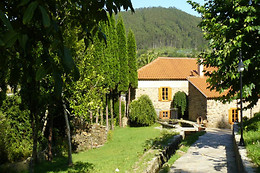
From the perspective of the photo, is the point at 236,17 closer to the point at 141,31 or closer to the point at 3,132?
the point at 3,132

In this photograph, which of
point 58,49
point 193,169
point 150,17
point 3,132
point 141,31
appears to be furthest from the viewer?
point 150,17

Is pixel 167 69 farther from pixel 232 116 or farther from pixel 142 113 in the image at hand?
pixel 232 116

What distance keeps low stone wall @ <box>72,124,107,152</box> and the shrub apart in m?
6.58

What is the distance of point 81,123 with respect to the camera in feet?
44.3

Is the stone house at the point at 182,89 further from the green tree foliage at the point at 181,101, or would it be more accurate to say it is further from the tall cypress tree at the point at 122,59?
the tall cypress tree at the point at 122,59

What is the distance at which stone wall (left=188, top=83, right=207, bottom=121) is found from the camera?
20.4 meters

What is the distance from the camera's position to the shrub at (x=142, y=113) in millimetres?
20484

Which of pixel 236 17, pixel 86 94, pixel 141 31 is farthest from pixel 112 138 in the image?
pixel 141 31

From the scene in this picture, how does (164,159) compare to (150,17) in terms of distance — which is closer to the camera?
(164,159)

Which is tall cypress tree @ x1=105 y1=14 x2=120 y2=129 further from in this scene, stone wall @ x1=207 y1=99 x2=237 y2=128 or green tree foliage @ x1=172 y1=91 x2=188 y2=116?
stone wall @ x1=207 y1=99 x2=237 y2=128

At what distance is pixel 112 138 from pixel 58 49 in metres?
14.8

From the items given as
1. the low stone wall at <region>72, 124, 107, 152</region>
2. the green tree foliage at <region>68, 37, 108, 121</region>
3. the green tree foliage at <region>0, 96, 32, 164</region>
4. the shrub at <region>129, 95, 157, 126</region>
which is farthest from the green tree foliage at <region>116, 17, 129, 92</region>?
the green tree foliage at <region>0, 96, 32, 164</region>

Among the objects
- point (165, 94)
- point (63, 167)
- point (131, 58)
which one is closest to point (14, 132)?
point (63, 167)

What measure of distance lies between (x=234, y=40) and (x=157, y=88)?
16.3 m
